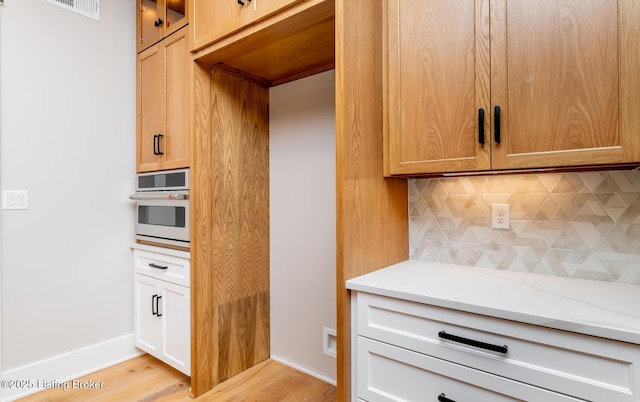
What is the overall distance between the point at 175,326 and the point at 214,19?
176cm

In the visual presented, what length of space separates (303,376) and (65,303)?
157 cm

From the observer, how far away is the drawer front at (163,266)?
6.37 feet

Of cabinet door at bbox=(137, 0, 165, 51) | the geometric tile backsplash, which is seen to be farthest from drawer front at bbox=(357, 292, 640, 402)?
cabinet door at bbox=(137, 0, 165, 51)

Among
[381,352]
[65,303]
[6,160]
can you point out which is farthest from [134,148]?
[381,352]

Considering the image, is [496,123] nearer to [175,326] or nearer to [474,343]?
[474,343]

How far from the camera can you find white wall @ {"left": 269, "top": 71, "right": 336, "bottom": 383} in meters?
1.99

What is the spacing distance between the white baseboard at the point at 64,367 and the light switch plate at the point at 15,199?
0.93 meters

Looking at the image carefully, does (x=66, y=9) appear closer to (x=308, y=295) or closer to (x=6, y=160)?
(x=6, y=160)

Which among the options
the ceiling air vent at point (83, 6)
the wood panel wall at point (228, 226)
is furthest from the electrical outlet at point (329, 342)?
the ceiling air vent at point (83, 6)

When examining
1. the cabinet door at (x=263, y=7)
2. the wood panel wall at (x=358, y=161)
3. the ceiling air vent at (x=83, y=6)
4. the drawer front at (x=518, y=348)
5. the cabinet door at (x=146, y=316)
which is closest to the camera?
the drawer front at (x=518, y=348)

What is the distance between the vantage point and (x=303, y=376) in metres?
2.07

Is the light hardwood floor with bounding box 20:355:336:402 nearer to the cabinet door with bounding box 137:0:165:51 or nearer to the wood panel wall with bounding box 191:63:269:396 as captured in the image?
the wood panel wall with bounding box 191:63:269:396

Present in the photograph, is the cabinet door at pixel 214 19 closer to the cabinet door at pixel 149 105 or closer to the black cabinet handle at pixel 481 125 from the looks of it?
the cabinet door at pixel 149 105

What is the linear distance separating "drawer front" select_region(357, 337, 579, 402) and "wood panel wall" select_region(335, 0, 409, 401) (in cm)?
10
